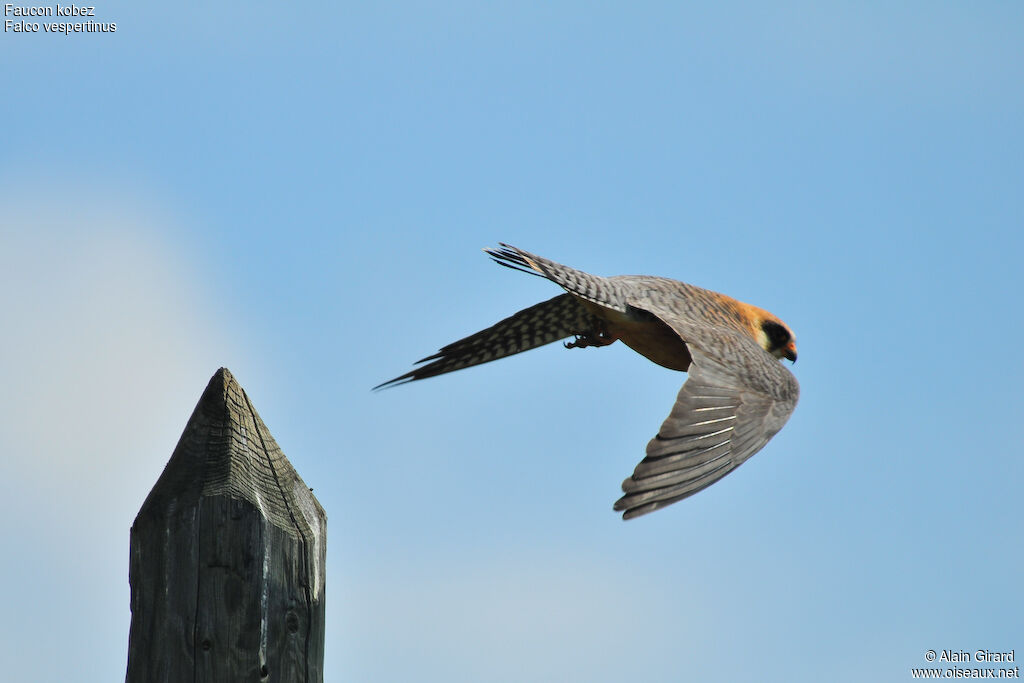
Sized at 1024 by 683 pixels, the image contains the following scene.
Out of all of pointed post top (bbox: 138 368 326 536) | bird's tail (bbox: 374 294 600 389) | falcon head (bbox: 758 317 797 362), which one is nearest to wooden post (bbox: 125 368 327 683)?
pointed post top (bbox: 138 368 326 536)

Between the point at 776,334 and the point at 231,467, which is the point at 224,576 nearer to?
the point at 231,467

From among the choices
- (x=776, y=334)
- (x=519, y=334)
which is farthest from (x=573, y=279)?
(x=776, y=334)

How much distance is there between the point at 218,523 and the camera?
96.5 inches

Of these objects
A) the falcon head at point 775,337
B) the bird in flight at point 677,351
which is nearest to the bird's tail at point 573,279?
the bird in flight at point 677,351

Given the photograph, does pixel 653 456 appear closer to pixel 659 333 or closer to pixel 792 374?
pixel 659 333

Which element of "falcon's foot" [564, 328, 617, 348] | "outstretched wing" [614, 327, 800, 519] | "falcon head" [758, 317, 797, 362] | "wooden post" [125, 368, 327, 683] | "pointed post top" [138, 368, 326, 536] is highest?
"falcon head" [758, 317, 797, 362]

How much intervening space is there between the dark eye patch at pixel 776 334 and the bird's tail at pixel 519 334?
1.72m

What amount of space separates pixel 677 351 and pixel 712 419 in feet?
3.66

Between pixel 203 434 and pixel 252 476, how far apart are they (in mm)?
171

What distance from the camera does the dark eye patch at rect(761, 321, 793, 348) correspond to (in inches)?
294

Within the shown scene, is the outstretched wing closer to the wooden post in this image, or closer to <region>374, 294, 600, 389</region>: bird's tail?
<region>374, 294, 600, 389</region>: bird's tail

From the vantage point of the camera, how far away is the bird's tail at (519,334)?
6.10 m

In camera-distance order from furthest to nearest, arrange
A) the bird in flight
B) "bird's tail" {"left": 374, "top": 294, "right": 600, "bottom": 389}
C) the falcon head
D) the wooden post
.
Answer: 1. the falcon head
2. "bird's tail" {"left": 374, "top": 294, "right": 600, "bottom": 389}
3. the bird in flight
4. the wooden post

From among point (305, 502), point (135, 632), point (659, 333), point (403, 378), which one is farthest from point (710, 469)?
point (135, 632)
